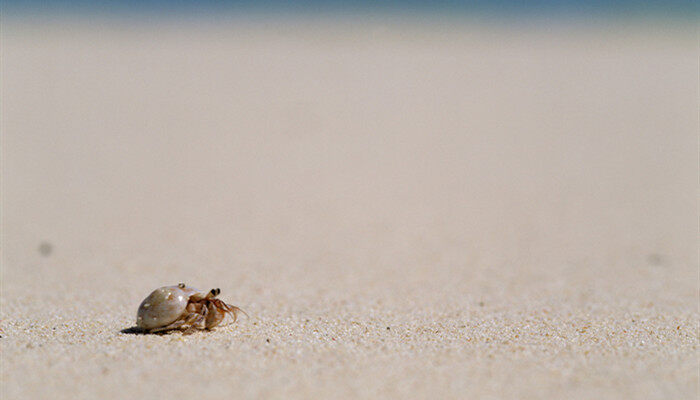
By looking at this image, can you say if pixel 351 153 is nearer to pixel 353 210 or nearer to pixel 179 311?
pixel 353 210

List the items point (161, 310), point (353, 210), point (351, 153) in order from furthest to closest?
point (351, 153) < point (353, 210) < point (161, 310)

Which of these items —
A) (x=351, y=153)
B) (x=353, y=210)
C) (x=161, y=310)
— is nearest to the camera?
(x=161, y=310)

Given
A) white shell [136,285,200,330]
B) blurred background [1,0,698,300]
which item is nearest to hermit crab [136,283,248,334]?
white shell [136,285,200,330]

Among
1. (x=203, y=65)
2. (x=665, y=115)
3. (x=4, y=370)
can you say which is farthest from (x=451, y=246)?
(x=203, y=65)

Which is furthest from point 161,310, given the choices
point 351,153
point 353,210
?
point 351,153

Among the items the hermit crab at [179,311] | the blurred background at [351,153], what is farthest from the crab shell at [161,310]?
the blurred background at [351,153]

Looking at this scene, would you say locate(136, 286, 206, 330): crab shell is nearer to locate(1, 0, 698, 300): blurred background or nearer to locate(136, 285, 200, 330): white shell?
locate(136, 285, 200, 330): white shell

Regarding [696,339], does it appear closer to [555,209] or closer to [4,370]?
[4,370]
